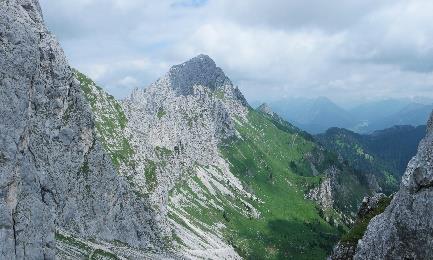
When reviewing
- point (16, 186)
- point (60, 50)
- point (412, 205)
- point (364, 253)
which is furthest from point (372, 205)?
point (60, 50)

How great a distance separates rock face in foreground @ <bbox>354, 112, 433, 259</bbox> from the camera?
103 ft

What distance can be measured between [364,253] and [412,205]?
242 inches

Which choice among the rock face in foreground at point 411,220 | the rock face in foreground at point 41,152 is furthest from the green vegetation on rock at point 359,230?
the rock face in foreground at point 41,152

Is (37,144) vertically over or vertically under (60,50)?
under

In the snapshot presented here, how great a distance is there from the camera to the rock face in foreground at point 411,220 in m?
31.3

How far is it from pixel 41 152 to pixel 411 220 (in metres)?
93.2

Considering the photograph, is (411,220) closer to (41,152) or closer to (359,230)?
(359,230)

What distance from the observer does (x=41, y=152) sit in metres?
109

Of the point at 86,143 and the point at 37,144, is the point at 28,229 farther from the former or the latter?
the point at 86,143

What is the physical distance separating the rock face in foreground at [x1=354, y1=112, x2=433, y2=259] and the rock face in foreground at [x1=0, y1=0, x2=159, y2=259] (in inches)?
2720

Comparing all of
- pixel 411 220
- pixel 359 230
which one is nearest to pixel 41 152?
pixel 359 230

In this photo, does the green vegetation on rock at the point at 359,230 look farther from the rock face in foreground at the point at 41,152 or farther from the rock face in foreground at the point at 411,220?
the rock face in foreground at the point at 41,152

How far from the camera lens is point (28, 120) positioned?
9269cm

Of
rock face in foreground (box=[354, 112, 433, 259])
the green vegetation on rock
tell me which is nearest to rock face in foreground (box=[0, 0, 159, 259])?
the green vegetation on rock
